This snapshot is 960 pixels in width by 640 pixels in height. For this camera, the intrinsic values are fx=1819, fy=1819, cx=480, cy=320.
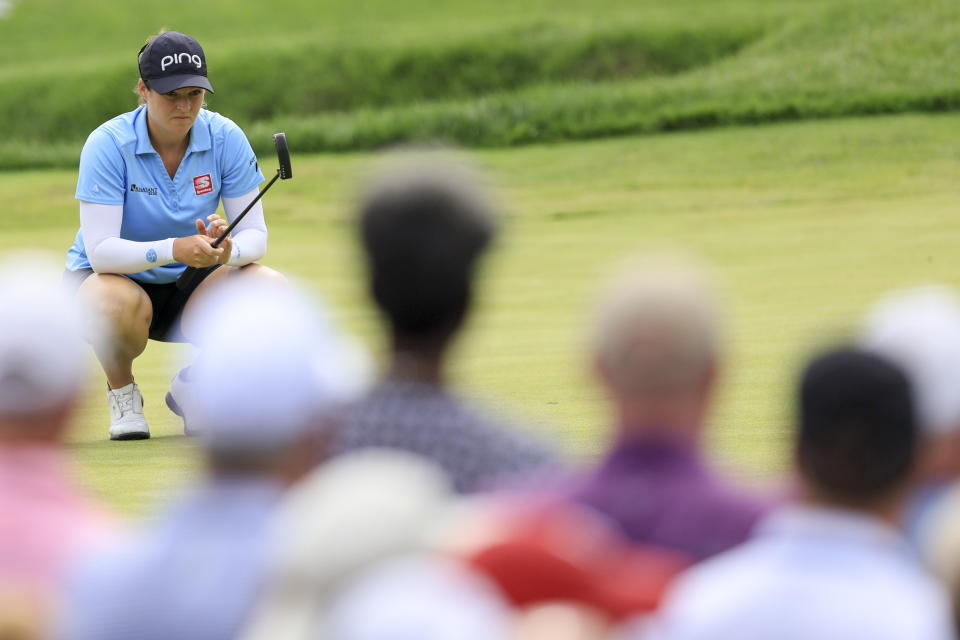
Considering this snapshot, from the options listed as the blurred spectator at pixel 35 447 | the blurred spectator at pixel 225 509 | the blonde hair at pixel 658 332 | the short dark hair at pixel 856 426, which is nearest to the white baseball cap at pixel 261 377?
the blurred spectator at pixel 225 509

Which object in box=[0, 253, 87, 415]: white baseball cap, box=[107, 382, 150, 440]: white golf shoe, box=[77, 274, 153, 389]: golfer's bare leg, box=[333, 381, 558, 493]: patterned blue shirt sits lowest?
box=[107, 382, 150, 440]: white golf shoe

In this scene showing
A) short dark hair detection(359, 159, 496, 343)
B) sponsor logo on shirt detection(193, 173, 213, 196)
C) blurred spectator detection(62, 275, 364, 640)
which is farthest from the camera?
sponsor logo on shirt detection(193, 173, 213, 196)

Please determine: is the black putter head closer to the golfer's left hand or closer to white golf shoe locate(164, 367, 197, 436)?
the golfer's left hand

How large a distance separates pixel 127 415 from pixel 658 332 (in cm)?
482

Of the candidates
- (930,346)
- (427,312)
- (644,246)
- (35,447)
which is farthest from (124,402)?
(644,246)

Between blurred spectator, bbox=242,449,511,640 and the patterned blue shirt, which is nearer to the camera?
blurred spectator, bbox=242,449,511,640

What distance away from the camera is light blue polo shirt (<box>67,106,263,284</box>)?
7055 millimetres

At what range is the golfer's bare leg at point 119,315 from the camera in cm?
688

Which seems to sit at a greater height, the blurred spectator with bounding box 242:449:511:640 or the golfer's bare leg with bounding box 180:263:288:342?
the blurred spectator with bounding box 242:449:511:640

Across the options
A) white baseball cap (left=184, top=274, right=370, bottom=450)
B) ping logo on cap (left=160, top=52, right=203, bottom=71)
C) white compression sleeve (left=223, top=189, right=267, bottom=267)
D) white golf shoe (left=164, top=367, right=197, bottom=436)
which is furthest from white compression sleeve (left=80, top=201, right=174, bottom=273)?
white baseball cap (left=184, top=274, right=370, bottom=450)

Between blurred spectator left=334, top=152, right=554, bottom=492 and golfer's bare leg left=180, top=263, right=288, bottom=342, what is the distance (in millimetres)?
4224

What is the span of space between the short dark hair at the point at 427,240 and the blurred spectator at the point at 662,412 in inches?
12.9

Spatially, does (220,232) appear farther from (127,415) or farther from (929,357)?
(929,357)

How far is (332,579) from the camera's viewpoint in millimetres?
1888
